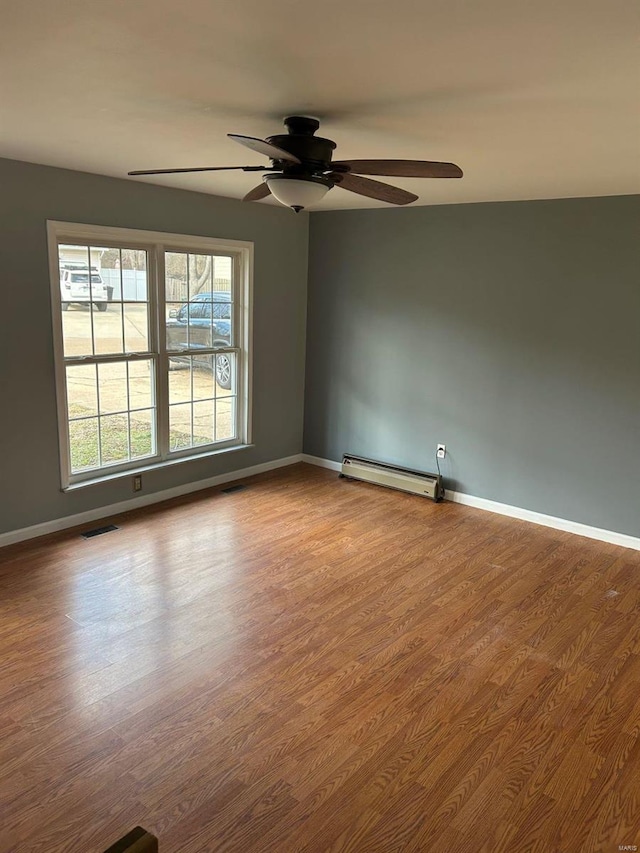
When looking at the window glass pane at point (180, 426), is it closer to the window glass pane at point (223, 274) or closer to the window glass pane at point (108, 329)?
the window glass pane at point (108, 329)

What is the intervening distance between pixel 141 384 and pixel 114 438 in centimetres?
46

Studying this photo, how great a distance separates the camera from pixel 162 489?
16.2 feet

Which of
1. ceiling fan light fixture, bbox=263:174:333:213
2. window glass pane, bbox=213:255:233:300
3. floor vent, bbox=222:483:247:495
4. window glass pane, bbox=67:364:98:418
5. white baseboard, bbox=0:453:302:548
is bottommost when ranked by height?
floor vent, bbox=222:483:247:495

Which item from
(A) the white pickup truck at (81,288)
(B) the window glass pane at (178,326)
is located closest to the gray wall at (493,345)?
(B) the window glass pane at (178,326)

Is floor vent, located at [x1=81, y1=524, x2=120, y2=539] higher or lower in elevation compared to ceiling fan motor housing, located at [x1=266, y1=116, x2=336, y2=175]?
lower

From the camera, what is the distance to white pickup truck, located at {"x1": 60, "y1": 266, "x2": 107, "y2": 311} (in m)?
4.11

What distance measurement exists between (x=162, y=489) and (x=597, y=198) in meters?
3.83

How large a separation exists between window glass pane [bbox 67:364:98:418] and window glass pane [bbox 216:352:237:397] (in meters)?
1.19

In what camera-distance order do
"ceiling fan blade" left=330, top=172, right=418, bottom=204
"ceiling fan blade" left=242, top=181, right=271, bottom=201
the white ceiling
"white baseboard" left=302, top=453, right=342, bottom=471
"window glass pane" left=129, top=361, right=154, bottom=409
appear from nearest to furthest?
the white ceiling, "ceiling fan blade" left=330, top=172, right=418, bottom=204, "ceiling fan blade" left=242, top=181, right=271, bottom=201, "window glass pane" left=129, top=361, right=154, bottom=409, "white baseboard" left=302, top=453, right=342, bottom=471

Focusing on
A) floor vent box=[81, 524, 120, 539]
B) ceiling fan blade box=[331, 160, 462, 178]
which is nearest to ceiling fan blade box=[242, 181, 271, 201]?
ceiling fan blade box=[331, 160, 462, 178]

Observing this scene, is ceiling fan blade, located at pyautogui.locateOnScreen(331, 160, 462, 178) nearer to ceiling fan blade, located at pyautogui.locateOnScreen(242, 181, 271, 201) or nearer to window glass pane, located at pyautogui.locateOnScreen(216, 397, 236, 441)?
ceiling fan blade, located at pyautogui.locateOnScreen(242, 181, 271, 201)

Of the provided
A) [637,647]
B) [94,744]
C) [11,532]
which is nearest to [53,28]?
[94,744]

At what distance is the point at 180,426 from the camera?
5105mm

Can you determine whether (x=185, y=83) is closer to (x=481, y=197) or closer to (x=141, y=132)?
(x=141, y=132)
